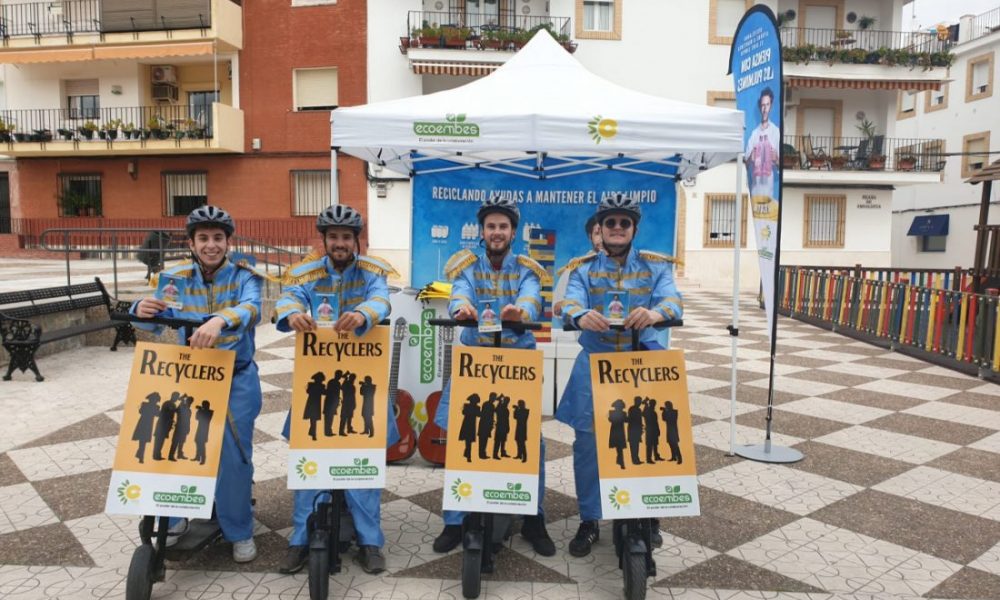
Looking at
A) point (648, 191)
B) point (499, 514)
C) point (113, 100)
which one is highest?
point (113, 100)

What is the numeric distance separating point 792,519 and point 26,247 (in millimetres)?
24891

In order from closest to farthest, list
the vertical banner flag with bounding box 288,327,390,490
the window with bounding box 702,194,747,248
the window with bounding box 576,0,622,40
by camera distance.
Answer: the vertical banner flag with bounding box 288,327,390,490
the window with bounding box 576,0,622,40
the window with bounding box 702,194,747,248

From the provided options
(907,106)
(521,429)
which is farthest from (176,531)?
(907,106)

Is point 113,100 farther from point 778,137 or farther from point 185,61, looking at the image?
point 778,137

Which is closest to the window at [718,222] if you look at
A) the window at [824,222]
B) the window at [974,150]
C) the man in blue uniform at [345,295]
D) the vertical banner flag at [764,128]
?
the window at [824,222]

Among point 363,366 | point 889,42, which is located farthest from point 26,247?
point 889,42

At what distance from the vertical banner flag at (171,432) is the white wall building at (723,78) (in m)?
18.6

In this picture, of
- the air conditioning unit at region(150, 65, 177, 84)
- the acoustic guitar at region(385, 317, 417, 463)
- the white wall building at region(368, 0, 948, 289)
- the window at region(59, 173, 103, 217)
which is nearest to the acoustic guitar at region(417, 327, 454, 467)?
the acoustic guitar at region(385, 317, 417, 463)

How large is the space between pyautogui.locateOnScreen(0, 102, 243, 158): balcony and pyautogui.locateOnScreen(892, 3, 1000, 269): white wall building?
1062 inches

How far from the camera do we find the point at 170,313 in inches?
122

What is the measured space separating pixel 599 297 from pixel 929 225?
31742mm

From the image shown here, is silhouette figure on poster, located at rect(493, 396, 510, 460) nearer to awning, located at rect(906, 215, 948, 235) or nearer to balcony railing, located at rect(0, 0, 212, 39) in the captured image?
balcony railing, located at rect(0, 0, 212, 39)

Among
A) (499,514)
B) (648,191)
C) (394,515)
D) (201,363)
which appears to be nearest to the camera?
(201,363)

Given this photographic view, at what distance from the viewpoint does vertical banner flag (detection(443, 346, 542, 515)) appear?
10.4 ft
